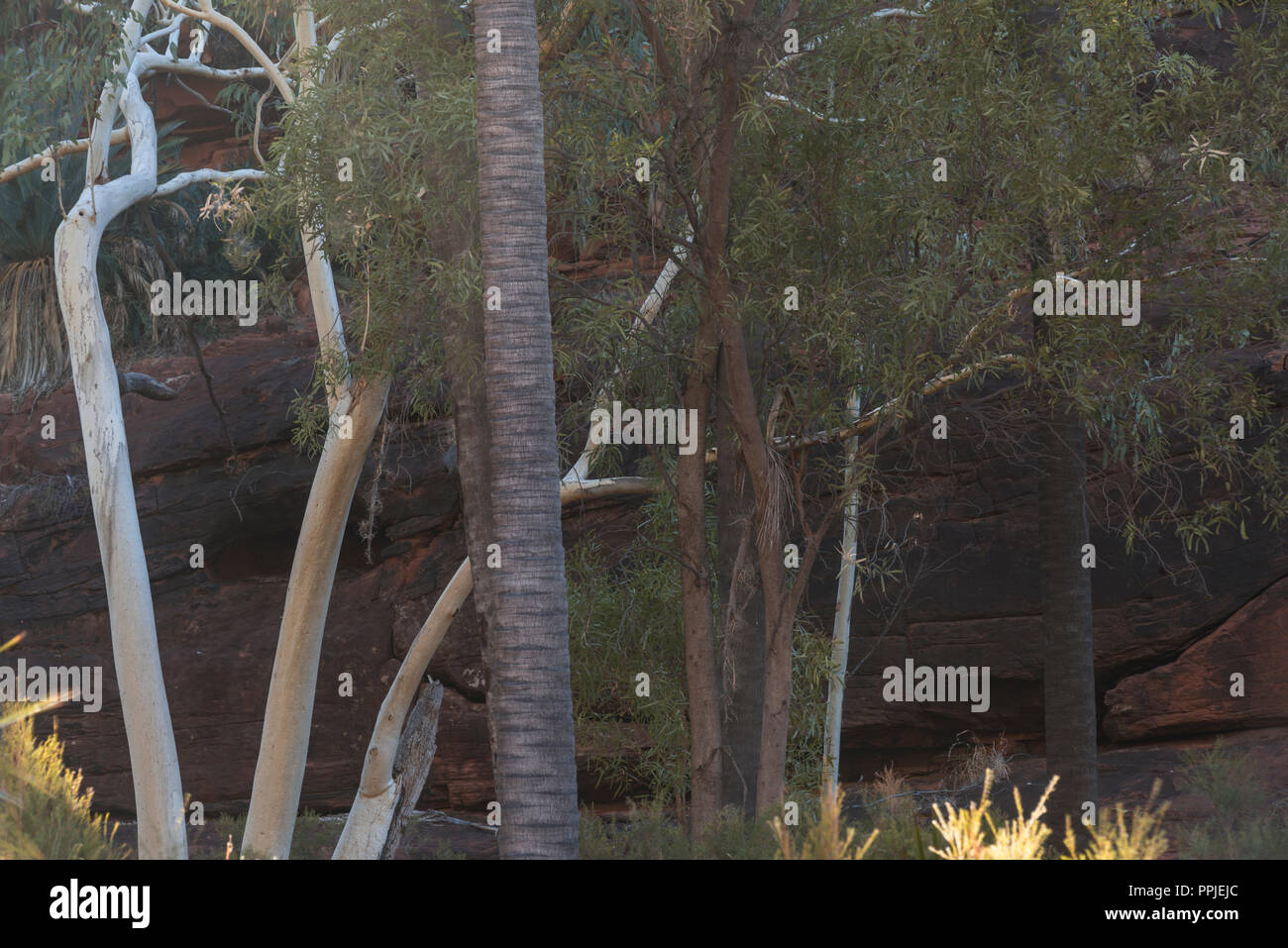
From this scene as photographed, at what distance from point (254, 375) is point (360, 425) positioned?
7.16 meters

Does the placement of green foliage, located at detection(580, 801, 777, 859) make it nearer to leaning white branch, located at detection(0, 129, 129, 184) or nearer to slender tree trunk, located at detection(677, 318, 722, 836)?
slender tree trunk, located at detection(677, 318, 722, 836)

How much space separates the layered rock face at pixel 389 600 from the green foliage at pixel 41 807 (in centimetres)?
768

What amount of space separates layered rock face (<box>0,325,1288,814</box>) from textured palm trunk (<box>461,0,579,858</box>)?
28.0 ft

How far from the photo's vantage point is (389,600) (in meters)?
16.1

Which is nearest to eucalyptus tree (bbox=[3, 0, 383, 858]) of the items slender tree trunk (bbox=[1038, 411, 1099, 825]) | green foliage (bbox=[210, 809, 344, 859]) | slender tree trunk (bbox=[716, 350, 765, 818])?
green foliage (bbox=[210, 809, 344, 859])

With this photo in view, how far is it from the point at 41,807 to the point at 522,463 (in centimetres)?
316

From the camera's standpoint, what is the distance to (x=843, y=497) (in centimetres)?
828

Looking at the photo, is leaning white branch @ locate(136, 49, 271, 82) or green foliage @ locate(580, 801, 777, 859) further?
leaning white branch @ locate(136, 49, 271, 82)

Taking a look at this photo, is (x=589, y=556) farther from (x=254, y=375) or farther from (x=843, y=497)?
(x=254, y=375)

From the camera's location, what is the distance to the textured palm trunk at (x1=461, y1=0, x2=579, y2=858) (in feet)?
19.1

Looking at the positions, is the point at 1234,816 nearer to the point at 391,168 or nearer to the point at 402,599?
the point at 391,168
